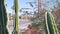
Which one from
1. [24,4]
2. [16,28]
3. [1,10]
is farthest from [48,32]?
[24,4]

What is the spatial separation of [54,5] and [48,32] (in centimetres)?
215

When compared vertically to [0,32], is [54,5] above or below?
above

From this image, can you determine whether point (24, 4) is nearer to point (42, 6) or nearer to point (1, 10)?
point (42, 6)

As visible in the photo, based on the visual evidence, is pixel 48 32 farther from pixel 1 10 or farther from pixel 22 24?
pixel 22 24

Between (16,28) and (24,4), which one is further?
(24,4)

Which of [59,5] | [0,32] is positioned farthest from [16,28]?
[59,5]


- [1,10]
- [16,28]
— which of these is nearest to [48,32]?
[16,28]

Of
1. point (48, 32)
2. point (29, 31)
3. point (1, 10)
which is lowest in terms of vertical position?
point (29, 31)

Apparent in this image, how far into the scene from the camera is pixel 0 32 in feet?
3.43

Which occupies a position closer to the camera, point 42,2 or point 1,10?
point 1,10

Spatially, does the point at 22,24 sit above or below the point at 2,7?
below

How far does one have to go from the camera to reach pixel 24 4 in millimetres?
3045

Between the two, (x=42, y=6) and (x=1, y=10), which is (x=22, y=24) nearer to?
(x=42, y=6)

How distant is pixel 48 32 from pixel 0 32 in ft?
0.95
